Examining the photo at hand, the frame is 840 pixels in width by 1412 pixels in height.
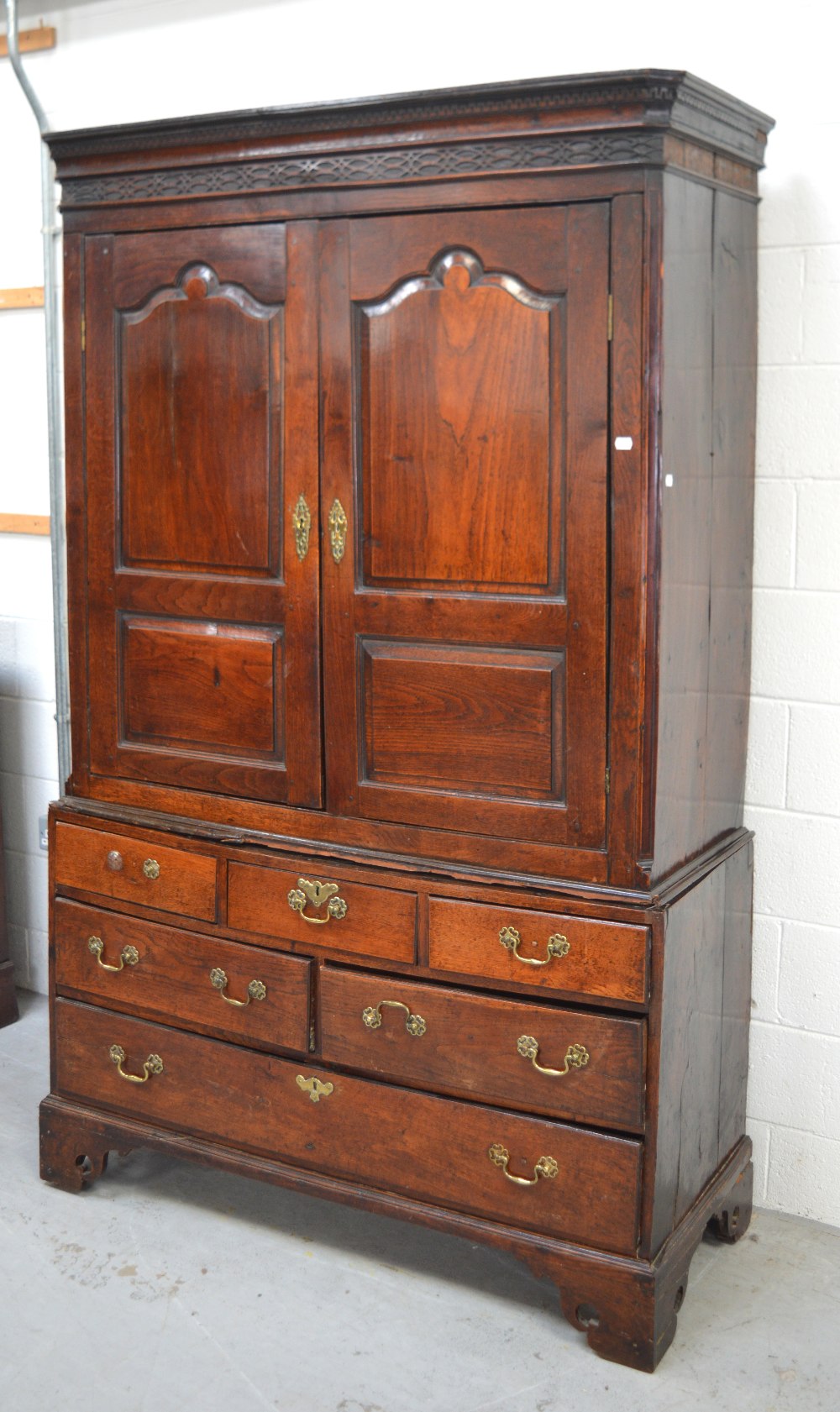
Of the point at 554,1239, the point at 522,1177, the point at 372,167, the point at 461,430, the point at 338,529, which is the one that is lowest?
the point at 554,1239

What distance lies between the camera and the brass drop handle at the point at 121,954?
281 cm

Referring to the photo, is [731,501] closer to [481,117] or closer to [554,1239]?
[481,117]

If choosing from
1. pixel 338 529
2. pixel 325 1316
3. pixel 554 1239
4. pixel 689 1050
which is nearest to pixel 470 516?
pixel 338 529

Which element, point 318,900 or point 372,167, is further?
point 318,900

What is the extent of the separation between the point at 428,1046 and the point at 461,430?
42.9 inches

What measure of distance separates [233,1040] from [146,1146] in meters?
0.33

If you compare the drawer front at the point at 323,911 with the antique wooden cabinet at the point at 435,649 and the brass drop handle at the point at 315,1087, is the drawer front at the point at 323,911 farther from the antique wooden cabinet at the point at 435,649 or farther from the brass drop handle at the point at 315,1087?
the brass drop handle at the point at 315,1087

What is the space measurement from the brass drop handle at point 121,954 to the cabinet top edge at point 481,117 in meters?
1.53

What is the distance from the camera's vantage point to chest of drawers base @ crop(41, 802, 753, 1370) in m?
2.34

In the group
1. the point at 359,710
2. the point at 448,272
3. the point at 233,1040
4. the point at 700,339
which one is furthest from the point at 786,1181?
the point at 448,272

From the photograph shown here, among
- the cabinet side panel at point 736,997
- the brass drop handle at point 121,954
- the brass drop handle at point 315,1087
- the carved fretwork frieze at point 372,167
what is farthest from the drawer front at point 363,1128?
the carved fretwork frieze at point 372,167

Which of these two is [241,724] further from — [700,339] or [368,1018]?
[700,339]

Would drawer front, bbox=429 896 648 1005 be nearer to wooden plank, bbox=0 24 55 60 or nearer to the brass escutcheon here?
the brass escutcheon

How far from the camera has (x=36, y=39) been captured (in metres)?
3.56
